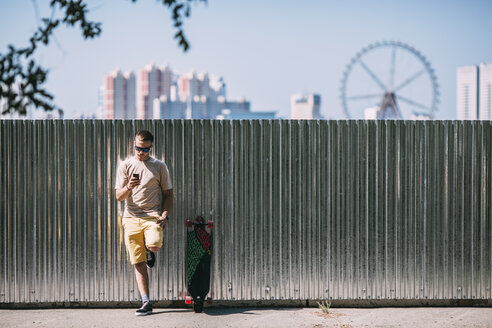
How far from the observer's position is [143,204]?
6.57 meters

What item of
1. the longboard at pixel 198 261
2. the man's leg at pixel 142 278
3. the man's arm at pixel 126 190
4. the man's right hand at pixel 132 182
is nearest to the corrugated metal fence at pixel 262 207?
the longboard at pixel 198 261

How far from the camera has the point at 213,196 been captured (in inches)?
268

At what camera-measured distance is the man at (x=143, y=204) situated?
6.50 meters

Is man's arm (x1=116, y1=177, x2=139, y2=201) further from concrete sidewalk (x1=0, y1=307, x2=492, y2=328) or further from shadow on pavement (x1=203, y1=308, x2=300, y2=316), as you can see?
shadow on pavement (x1=203, y1=308, x2=300, y2=316)

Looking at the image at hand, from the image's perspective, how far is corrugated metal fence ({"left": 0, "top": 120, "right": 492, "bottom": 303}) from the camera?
268 inches

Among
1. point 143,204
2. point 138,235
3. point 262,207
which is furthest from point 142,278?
point 262,207

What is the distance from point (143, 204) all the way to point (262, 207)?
1.27 metres

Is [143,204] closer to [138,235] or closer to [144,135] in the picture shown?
[138,235]

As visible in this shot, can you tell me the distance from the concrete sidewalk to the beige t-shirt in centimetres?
107

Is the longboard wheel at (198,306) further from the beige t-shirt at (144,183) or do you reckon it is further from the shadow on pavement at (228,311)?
the beige t-shirt at (144,183)

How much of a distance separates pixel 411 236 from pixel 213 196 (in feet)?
7.17

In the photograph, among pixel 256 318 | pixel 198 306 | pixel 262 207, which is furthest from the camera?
pixel 262 207

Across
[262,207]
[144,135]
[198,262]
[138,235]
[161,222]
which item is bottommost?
[198,262]

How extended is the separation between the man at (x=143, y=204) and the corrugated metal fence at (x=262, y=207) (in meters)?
0.24
